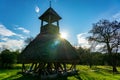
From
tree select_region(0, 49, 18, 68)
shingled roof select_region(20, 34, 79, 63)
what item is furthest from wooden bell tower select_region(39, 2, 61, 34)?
tree select_region(0, 49, 18, 68)

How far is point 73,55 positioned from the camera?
23281mm

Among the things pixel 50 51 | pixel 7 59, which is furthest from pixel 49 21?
pixel 7 59

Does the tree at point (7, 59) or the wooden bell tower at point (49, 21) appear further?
the tree at point (7, 59)

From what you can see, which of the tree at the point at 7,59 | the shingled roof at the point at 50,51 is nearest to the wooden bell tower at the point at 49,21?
the shingled roof at the point at 50,51

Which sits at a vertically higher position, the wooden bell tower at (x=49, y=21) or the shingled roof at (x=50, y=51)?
the wooden bell tower at (x=49, y=21)

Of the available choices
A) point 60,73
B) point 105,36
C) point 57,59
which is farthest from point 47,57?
point 105,36

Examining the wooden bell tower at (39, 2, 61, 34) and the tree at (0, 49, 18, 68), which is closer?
the wooden bell tower at (39, 2, 61, 34)

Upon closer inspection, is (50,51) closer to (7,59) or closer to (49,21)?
(49,21)

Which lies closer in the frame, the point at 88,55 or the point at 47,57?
the point at 47,57

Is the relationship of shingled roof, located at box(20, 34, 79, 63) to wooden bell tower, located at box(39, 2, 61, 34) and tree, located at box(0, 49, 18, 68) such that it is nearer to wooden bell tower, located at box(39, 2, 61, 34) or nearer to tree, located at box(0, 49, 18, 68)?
wooden bell tower, located at box(39, 2, 61, 34)

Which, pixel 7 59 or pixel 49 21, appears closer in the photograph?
pixel 49 21

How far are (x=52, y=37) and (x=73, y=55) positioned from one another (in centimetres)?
396

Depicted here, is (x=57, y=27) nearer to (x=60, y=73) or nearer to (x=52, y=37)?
(x=52, y=37)

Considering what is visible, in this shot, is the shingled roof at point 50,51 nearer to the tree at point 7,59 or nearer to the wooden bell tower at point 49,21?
the wooden bell tower at point 49,21
